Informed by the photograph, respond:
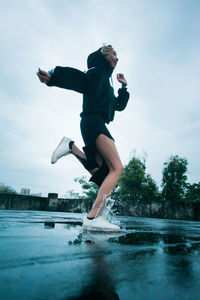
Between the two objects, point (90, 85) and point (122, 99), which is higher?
point (122, 99)

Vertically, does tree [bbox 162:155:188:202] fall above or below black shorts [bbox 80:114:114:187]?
above

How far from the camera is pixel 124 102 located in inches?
112

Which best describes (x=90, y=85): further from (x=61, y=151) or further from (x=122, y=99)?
(x=61, y=151)

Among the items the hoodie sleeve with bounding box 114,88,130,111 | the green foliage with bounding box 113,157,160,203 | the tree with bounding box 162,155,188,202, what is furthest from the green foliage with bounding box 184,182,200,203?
the hoodie sleeve with bounding box 114,88,130,111

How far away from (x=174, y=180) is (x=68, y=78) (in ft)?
116

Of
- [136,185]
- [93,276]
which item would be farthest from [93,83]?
[136,185]

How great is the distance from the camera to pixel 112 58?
101 inches

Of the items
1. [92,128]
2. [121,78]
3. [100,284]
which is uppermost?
[121,78]

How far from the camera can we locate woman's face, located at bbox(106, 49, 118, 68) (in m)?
2.56

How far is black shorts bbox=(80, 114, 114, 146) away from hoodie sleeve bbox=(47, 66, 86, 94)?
0.37 m

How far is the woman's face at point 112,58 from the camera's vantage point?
256 centimetres

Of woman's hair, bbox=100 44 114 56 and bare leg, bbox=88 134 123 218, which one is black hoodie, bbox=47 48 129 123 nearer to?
woman's hair, bbox=100 44 114 56

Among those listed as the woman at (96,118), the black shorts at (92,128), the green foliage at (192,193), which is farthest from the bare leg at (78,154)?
the green foliage at (192,193)

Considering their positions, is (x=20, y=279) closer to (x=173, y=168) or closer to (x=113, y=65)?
(x=113, y=65)
